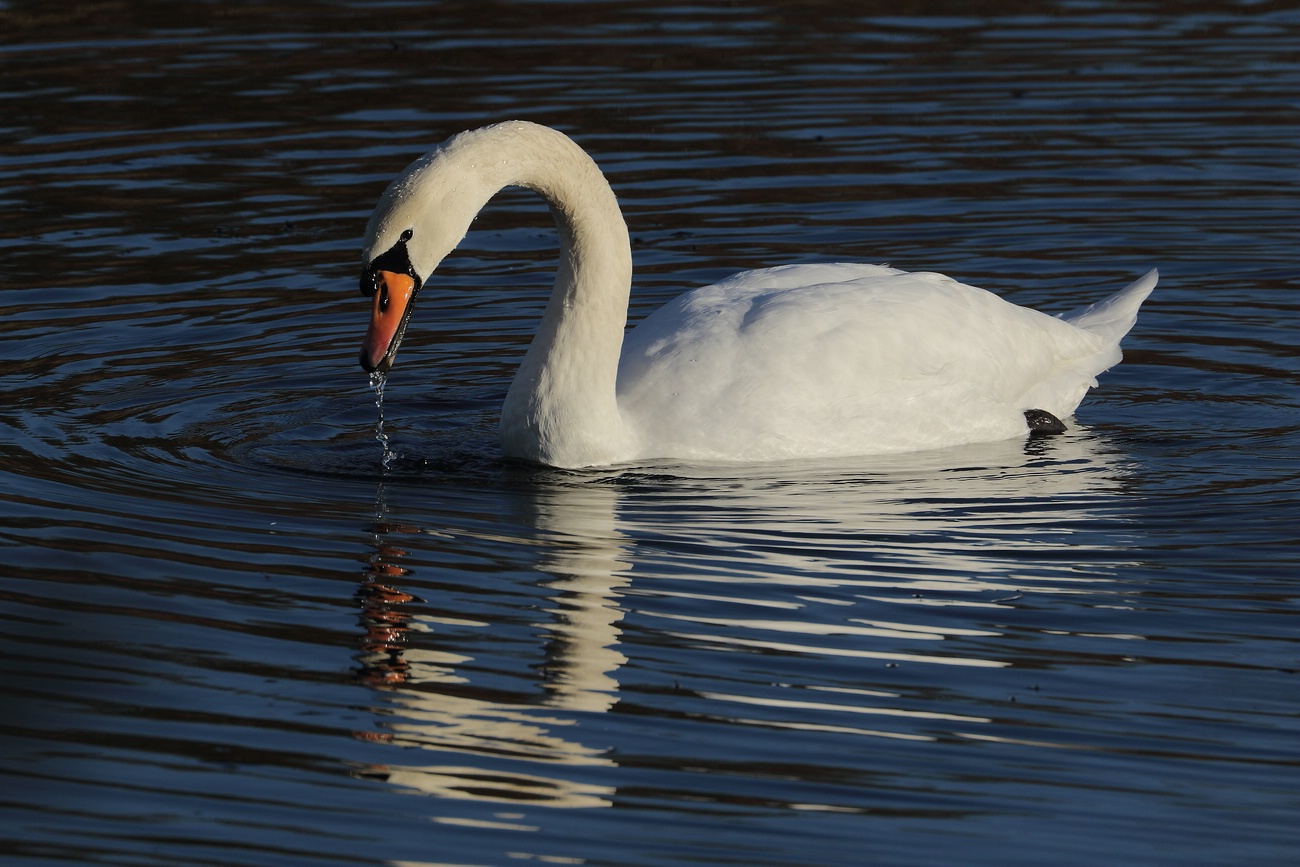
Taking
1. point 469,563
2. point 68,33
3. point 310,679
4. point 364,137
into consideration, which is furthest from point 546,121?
point 310,679

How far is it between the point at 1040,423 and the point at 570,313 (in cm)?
254

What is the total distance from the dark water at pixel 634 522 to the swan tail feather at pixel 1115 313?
13.9 inches

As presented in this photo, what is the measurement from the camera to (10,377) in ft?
35.7

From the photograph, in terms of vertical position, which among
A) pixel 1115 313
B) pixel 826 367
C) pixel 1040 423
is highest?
pixel 1115 313

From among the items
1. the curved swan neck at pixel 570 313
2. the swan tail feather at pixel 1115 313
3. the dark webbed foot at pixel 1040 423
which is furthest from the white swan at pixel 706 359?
the swan tail feather at pixel 1115 313

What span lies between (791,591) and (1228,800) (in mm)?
2052

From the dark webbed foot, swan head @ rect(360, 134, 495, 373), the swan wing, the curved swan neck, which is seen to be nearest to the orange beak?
swan head @ rect(360, 134, 495, 373)

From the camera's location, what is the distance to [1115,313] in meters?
11.0

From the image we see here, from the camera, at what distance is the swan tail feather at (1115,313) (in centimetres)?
1089

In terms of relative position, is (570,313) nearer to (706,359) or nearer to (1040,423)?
(706,359)

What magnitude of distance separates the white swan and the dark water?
0.17 metres

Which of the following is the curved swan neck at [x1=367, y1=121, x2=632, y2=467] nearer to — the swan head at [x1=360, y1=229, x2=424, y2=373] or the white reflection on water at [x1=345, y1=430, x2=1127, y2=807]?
the white reflection on water at [x1=345, y1=430, x2=1127, y2=807]

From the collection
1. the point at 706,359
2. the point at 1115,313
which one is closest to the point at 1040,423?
the point at 1115,313

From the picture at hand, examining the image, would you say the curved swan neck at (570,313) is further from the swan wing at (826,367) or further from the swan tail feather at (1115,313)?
the swan tail feather at (1115,313)
